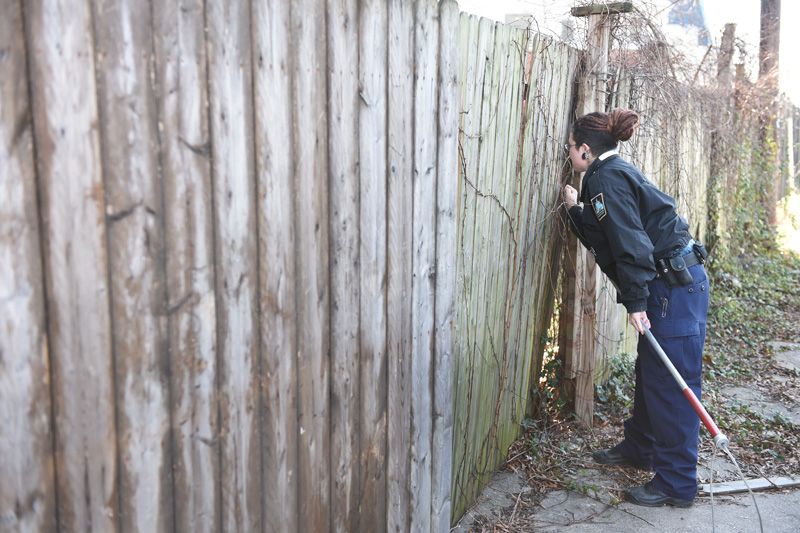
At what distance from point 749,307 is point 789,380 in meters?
2.49

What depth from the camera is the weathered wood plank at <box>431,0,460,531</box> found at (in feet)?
9.66

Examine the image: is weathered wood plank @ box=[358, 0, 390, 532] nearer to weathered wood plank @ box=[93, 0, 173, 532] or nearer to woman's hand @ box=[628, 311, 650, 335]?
weathered wood plank @ box=[93, 0, 173, 532]

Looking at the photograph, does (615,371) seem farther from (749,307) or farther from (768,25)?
(768,25)

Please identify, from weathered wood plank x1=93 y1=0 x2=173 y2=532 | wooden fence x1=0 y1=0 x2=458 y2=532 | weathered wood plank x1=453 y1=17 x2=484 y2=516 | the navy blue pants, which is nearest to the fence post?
the navy blue pants

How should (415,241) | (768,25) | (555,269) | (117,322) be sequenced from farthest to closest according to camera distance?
1. (768,25)
2. (555,269)
3. (415,241)
4. (117,322)

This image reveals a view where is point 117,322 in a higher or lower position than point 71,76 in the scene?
lower

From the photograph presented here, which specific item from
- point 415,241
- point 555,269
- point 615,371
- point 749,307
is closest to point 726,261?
point 749,307

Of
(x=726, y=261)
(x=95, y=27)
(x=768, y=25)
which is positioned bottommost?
(x=726, y=261)

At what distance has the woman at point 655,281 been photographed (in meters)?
3.93

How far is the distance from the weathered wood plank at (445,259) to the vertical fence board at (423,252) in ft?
0.13

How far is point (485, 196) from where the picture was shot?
3.72 metres

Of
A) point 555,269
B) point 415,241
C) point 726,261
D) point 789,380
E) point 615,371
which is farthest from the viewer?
point 726,261

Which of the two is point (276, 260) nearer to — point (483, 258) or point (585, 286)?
point (483, 258)

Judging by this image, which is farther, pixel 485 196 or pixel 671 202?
pixel 671 202
